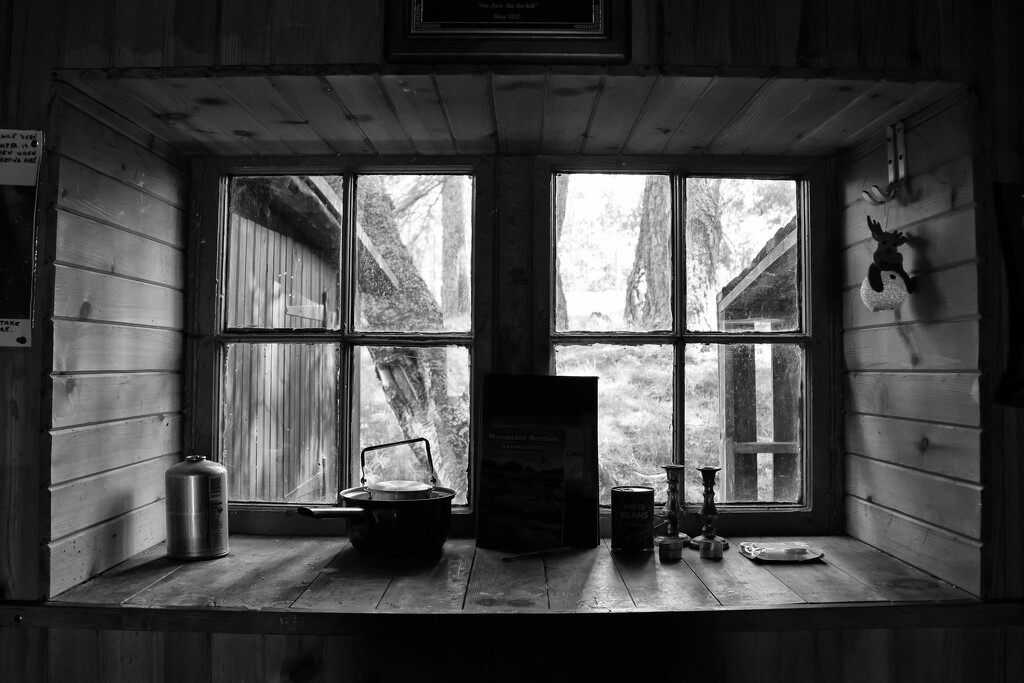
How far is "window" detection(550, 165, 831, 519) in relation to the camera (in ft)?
5.97

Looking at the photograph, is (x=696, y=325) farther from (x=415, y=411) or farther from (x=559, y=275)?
(x=415, y=411)

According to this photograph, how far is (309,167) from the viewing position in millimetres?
1858

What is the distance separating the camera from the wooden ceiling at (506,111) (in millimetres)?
1389

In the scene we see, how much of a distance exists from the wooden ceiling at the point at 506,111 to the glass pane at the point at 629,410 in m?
0.56

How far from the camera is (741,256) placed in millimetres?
1851

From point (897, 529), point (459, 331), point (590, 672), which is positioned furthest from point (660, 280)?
point (590, 672)

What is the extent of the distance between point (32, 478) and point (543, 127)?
134cm

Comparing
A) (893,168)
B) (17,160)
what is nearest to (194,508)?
(17,160)

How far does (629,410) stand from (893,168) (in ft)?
2.83

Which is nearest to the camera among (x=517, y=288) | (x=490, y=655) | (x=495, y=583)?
(x=490, y=655)

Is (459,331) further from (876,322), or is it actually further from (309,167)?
(876,322)

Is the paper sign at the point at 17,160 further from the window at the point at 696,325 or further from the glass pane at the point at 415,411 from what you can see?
the window at the point at 696,325

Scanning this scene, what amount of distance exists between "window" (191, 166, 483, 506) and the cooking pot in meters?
0.22

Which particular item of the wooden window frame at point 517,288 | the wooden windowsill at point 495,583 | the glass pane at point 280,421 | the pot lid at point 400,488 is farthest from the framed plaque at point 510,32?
the wooden windowsill at point 495,583
